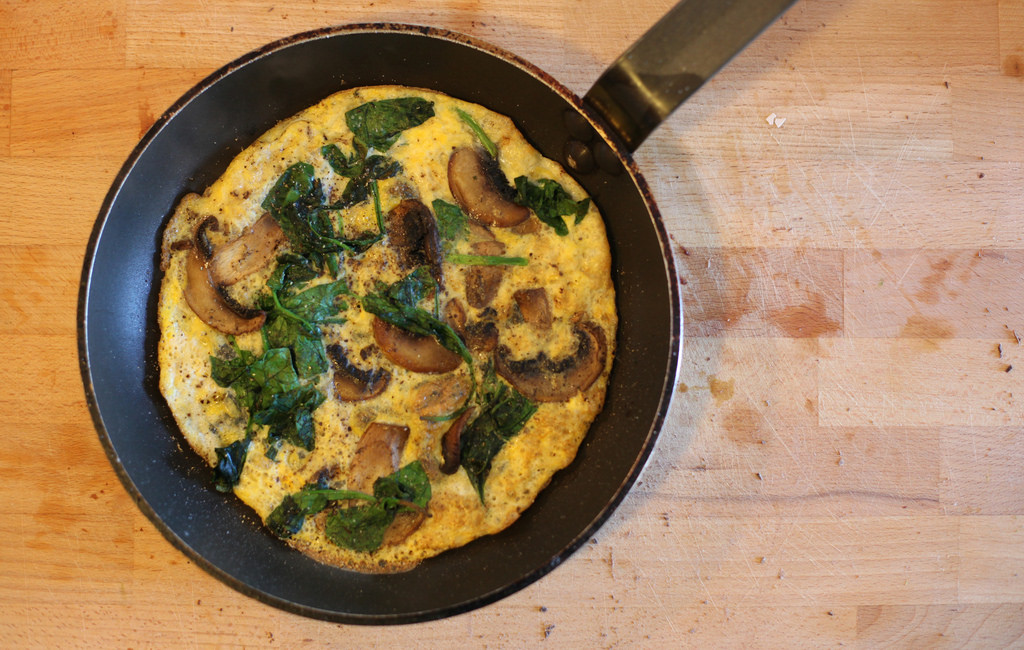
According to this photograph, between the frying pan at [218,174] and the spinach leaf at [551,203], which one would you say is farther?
the spinach leaf at [551,203]

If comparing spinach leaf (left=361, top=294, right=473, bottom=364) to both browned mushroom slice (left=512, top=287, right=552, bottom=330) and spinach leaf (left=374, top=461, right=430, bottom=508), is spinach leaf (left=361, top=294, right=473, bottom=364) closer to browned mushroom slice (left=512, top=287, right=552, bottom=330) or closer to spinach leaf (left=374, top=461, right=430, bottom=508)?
browned mushroom slice (left=512, top=287, right=552, bottom=330)

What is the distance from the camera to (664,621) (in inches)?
123

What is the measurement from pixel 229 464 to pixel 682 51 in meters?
2.38

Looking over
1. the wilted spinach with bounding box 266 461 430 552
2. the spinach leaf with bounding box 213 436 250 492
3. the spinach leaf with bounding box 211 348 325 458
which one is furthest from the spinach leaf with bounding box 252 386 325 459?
the wilted spinach with bounding box 266 461 430 552

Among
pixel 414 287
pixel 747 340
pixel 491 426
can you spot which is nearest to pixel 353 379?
pixel 414 287

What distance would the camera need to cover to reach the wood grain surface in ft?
10.2

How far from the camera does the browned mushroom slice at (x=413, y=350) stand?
2879mm

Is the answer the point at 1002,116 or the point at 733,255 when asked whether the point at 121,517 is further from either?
the point at 1002,116

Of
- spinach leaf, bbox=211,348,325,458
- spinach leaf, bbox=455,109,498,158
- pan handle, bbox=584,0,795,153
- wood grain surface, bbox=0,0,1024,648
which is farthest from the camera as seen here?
wood grain surface, bbox=0,0,1024,648

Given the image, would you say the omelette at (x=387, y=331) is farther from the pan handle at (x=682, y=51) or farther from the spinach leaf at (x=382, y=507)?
the pan handle at (x=682, y=51)

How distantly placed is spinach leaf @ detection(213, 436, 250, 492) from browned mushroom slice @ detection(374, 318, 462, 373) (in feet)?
2.37

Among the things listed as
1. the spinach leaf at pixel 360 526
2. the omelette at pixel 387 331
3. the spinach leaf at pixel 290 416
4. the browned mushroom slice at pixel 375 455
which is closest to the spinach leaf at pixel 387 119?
the omelette at pixel 387 331

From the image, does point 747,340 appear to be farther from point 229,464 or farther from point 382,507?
point 229,464

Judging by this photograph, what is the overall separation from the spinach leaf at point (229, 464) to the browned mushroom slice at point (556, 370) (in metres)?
1.13
